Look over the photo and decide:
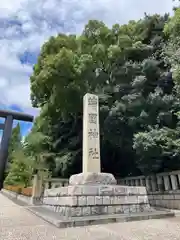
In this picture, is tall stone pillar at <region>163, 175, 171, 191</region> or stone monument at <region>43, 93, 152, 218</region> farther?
tall stone pillar at <region>163, 175, 171, 191</region>

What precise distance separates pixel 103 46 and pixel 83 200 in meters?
7.85

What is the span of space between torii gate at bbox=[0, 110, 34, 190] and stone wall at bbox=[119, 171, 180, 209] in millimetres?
16559

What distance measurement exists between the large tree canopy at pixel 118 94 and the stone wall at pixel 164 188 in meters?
0.40

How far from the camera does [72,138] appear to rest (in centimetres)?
1010

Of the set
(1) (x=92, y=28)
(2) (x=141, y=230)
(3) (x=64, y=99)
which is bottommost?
(2) (x=141, y=230)

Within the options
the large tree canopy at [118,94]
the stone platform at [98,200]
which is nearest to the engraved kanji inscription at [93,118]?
the large tree canopy at [118,94]

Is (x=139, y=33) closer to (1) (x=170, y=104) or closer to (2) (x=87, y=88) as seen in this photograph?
(2) (x=87, y=88)

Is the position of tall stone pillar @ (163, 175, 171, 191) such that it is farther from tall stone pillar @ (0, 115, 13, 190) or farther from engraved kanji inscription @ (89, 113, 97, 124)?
tall stone pillar @ (0, 115, 13, 190)

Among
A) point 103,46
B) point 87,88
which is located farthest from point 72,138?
point 103,46

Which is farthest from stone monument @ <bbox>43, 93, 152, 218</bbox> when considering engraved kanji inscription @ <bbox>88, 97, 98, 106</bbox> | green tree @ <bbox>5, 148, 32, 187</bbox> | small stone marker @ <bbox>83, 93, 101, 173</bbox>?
green tree @ <bbox>5, 148, 32, 187</bbox>

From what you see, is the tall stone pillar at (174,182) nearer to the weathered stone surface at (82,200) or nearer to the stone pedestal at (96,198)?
the stone pedestal at (96,198)

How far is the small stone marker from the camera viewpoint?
16.1ft

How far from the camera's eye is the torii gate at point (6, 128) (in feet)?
63.7

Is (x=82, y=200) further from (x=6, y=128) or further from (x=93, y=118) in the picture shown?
(x=6, y=128)
